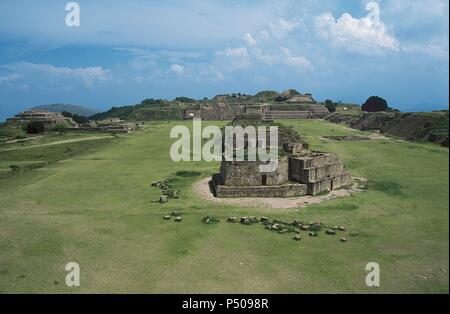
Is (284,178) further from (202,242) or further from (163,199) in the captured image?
(202,242)

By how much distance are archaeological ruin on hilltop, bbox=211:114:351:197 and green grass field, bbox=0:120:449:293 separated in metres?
1.67

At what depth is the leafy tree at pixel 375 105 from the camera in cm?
8519

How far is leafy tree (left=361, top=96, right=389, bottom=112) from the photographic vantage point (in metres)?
85.2

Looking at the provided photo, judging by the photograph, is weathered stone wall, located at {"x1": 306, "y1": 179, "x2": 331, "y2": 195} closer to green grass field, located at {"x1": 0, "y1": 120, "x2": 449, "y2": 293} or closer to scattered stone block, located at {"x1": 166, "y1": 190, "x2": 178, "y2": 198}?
green grass field, located at {"x1": 0, "y1": 120, "x2": 449, "y2": 293}

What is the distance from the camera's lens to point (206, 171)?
2695 cm

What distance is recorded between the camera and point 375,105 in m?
85.7

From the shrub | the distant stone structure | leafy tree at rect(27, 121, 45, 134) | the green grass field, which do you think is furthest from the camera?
the distant stone structure

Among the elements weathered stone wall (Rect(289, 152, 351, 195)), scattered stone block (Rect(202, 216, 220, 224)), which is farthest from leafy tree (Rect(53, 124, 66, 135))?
scattered stone block (Rect(202, 216, 220, 224))

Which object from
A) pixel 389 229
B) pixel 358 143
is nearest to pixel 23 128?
pixel 358 143

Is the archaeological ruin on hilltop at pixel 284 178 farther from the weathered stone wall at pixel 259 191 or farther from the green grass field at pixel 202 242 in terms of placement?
the green grass field at pixel 202 242

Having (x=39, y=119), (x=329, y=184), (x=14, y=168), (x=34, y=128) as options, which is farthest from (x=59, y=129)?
(x=329, y=184)

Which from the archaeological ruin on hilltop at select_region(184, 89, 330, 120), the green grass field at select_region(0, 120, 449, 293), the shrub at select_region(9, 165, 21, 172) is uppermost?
the archaeological ruin on hilltop at select_region(184, 89, 330, 120)
